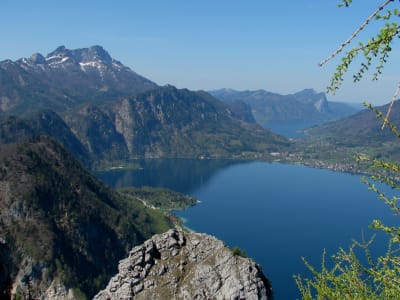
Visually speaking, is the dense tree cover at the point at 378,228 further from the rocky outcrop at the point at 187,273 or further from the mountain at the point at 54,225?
the mountain at the point at 54,225

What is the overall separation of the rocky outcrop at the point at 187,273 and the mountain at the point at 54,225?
73208mm

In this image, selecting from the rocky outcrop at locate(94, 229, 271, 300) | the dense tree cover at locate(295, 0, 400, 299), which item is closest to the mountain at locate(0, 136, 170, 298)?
the rocky outcrop at locate(94, 229, 271, 300)

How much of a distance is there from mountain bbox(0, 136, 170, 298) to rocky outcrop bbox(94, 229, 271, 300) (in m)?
73.2

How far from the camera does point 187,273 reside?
55.5 metres

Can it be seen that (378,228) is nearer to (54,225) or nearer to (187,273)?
(187,273)

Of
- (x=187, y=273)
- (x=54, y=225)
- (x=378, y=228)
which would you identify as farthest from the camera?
(x=54, y=225)

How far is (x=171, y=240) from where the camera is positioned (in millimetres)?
59062

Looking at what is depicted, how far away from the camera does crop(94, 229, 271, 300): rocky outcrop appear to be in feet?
173

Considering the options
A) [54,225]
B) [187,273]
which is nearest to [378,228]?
[187,273]

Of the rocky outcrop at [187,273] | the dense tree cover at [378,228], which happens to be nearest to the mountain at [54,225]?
the rocky outcrop at [187,273]

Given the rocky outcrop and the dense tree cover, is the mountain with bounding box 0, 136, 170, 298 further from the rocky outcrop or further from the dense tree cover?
the dense tree cover

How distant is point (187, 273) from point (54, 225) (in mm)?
111539

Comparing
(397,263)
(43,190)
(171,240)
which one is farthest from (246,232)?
(397,263)

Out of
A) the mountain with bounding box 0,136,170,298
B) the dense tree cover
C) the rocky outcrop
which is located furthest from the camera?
the mountain with bounding box 0,136,170,298
